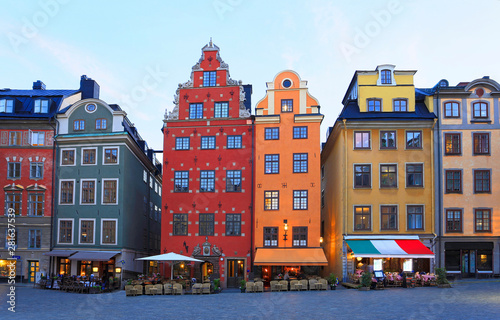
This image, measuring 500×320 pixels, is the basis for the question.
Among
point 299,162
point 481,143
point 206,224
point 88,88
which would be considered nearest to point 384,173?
point 299,162

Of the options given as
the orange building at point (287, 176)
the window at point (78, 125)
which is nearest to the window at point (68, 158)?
the window at point (78, 125)

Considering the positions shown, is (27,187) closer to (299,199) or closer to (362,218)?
(299,199)

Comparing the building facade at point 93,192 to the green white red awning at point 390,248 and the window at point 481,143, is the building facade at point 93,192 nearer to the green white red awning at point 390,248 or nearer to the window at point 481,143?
the green white red awning at point 390,248

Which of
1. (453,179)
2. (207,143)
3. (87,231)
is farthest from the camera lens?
(87,231)

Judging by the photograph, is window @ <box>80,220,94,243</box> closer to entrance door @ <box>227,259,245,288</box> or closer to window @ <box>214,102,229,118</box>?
entrance door @ <box>227,259,245,288</box>

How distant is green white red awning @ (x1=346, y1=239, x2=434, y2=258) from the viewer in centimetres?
3688

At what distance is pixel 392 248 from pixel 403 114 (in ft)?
34.5

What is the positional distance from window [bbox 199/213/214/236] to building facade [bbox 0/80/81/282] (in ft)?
41.2

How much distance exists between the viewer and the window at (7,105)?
46.3m

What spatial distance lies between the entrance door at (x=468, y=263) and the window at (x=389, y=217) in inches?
213

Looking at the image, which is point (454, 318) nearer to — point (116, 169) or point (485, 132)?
point (485, 132)

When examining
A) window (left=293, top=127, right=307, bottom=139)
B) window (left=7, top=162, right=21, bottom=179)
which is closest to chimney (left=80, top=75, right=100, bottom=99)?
window (left=7, top=162, right=21, bottom=179)

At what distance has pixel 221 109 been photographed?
43.6m

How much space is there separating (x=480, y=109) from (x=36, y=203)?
35.7 metres
